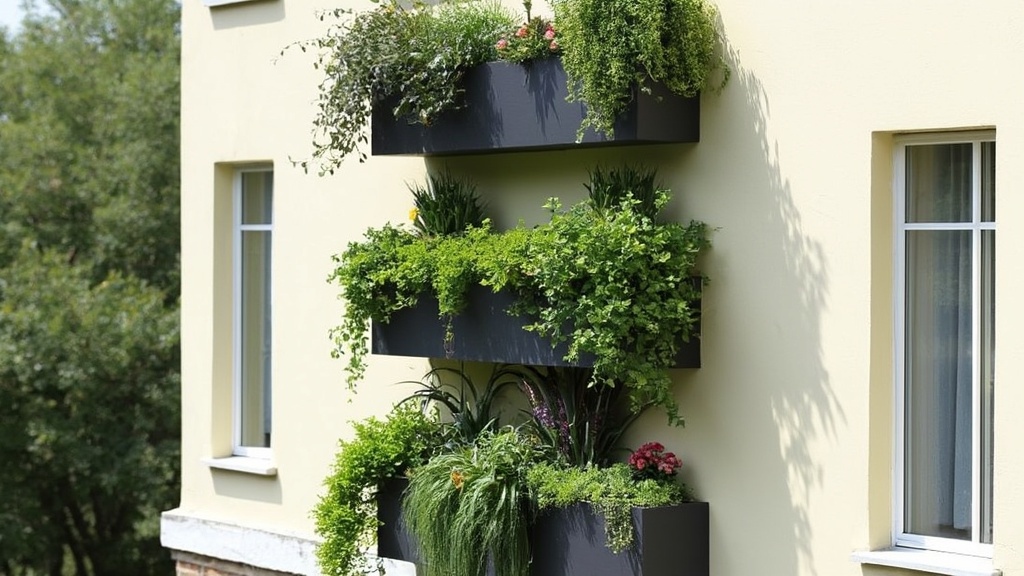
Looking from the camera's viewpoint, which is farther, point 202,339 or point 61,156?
point 61,156

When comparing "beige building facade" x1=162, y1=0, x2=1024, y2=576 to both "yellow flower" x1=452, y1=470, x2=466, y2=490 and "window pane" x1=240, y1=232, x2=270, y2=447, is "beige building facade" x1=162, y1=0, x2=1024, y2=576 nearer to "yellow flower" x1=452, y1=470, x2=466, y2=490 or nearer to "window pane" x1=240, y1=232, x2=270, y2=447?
"yellow flower" x1=452, y1=470, x2=466, y2=490

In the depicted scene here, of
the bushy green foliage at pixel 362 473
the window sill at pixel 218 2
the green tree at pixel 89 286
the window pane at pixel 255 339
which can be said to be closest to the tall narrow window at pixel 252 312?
the window pane at pixel 255 339

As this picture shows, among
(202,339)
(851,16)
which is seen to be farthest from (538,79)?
(202,339)

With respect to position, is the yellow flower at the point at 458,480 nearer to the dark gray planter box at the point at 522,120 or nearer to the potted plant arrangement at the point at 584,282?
the potted plant arrangement at the point at 584,282

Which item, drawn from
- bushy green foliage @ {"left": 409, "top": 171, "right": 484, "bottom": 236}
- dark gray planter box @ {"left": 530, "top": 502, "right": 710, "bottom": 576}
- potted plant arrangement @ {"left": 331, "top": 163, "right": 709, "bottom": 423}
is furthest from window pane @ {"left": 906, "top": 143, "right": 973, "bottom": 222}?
bushy green foliage @ {"left": 409, "top": 171, "right": 484, "bottom": 236}

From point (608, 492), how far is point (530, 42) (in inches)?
77.6

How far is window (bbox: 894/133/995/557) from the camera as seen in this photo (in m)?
5.22

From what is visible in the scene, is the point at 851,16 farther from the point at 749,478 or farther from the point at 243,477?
the point at 243,477

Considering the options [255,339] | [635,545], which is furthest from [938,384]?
[255,339]

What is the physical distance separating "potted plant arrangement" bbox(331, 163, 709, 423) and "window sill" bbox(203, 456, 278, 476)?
176 cm

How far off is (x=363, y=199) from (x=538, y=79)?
1737 millimetres

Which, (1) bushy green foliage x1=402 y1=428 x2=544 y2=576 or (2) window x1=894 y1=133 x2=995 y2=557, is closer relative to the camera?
(2) window x1=894 y1=133 x2=995 y2=557

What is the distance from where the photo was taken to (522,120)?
6199 millimetres

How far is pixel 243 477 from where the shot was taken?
827cm
